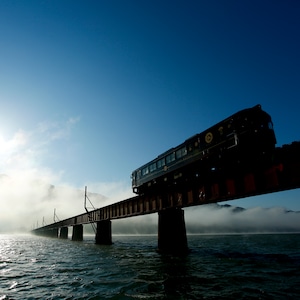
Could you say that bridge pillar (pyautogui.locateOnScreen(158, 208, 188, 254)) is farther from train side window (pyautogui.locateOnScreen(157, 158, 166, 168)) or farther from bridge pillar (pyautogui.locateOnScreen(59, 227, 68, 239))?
bridge pillar (pyautogui.locateOnScreen(59, 227, 68, 239))

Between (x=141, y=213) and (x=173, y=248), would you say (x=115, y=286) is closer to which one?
(x=173, y=248)

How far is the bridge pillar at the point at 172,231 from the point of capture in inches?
922

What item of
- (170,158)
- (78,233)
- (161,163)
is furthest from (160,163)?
(78,233)

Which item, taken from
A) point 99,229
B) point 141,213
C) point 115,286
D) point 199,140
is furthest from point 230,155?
point 99,229

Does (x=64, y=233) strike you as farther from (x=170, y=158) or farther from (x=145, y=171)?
(x=170, y=158)

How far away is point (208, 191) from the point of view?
61.3ft

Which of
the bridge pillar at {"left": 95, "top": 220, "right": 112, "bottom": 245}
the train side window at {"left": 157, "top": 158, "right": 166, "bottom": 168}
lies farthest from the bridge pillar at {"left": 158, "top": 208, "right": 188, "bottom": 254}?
the bridge pillar at {"left": 95, "top": 220, "right": 112, "bottom": 245}

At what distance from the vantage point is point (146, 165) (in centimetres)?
2789

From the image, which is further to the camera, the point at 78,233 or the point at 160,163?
the point at 78,233

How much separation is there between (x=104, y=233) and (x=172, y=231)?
2037 centimetres

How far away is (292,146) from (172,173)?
12053 mm

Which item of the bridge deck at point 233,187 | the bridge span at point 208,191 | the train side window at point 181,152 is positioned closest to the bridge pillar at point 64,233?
the bridge span at point 208,191

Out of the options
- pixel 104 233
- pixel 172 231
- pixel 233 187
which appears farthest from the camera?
pixel 104 233

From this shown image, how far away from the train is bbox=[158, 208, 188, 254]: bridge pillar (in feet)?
10.3
